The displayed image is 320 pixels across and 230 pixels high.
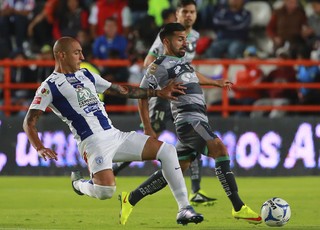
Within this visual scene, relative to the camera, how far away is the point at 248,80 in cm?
1862

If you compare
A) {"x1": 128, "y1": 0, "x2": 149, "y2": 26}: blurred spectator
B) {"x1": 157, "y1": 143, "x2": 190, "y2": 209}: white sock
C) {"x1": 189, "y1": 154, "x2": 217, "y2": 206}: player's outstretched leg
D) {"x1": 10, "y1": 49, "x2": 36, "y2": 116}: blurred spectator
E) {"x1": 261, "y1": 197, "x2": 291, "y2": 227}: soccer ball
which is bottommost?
{"x1": 10, "y1": 49, "x2": 36, "y2": 116}: blurred spectator

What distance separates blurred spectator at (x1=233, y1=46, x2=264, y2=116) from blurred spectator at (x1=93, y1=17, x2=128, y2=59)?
2313mm

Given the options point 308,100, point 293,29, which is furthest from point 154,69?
point 293,29

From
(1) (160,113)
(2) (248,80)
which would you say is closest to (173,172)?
(1) (160,113)

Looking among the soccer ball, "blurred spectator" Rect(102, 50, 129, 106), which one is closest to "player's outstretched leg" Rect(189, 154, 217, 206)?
the soccer ball

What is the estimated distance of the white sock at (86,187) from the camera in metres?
9.94

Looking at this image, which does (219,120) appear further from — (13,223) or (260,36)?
(13,223)

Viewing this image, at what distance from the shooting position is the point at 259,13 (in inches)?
819

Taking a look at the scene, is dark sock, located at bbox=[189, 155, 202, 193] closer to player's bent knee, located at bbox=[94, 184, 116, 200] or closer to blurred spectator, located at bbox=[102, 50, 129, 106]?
player's bent knee, located at bbox=[94, 184, 116, 200]

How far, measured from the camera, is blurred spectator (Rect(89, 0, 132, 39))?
807 inches

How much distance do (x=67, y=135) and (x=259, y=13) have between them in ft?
17.7

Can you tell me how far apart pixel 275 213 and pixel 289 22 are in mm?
10360

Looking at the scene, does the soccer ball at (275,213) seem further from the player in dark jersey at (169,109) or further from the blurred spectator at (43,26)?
the blurred spectator at (43,26)

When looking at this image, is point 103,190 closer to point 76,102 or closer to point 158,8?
point 76,102
